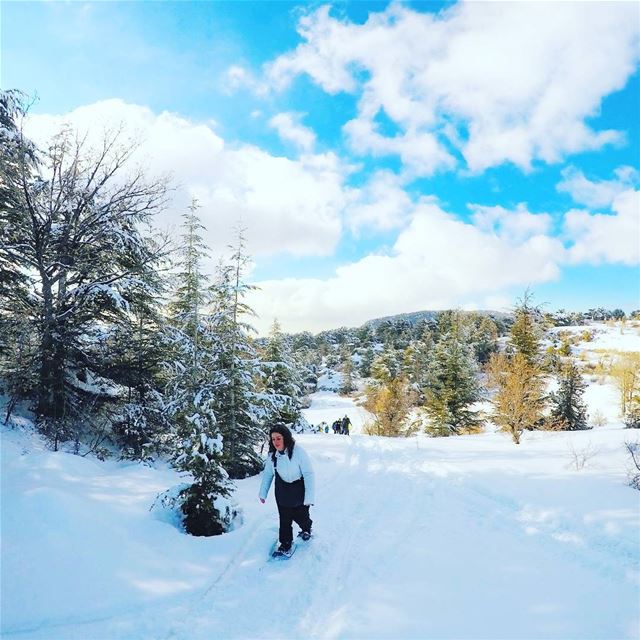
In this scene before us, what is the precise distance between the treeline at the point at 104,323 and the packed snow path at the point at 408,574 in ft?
13.8

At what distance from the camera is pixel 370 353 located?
3135 inches

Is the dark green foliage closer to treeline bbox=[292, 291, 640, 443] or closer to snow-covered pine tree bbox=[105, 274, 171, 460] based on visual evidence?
snow-covered pine tree bbox=[105, 274, 171, 460]

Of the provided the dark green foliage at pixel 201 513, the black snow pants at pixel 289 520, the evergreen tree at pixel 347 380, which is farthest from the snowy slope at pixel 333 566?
the evergreen tree at pixel 347 380

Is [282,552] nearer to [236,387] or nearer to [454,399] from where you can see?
[236,387]

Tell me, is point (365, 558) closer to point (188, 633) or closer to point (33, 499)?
point (188, 633)

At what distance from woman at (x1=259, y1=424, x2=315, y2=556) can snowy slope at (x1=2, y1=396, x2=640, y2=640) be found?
44 cm

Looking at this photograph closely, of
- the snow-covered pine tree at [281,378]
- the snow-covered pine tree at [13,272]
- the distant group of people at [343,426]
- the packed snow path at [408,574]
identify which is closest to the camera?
the packed snow path at [408,574]

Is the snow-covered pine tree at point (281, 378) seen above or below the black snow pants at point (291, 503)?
above

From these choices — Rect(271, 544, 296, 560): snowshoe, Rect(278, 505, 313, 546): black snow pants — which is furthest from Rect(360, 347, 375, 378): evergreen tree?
Rect(271, 544, 296, 560): snowshoe

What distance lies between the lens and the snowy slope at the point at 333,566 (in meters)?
3.73

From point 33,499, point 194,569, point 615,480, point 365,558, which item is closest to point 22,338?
point 33,499

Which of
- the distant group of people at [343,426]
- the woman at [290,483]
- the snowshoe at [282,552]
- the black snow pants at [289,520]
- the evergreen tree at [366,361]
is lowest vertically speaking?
the distant group of people at [343,426]

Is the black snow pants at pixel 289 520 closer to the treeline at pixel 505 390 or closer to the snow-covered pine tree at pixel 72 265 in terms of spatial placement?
the snow-covered pine tree at pixel 72 265

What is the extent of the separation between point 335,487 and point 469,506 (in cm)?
298
